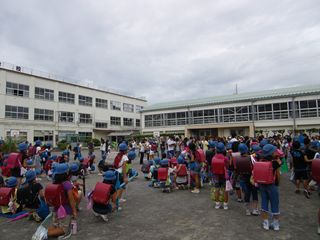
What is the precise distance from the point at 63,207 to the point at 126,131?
43.6 metres

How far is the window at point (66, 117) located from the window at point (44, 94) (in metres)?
3.02

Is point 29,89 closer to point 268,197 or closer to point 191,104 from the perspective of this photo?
point 191,104

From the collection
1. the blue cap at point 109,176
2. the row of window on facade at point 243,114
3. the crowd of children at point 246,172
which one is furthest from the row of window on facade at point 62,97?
the blue cap at point 109,176

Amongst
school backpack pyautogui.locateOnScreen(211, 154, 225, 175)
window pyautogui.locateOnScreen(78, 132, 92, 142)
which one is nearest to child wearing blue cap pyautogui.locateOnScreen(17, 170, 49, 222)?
school backpack pyautogui.locateOnScreen(211, 154, 225, 175)

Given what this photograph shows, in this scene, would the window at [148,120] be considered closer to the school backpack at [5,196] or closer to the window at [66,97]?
the window at [66,97]

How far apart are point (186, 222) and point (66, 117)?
3749 cm

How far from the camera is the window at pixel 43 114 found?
1339 inches

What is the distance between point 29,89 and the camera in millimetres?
33406

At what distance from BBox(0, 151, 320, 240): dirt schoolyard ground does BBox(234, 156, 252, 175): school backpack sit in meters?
0.99

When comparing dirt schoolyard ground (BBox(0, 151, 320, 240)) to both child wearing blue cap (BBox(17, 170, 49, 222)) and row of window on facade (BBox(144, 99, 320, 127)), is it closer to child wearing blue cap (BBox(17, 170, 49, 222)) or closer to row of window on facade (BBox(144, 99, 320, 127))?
child wearing blue cap (BBox(17, 170, 49, 222))

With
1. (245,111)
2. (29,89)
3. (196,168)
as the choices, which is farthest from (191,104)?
(196,168)

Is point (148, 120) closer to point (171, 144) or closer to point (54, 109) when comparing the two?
point (54, 109)

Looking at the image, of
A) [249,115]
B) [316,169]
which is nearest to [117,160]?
[316,169]

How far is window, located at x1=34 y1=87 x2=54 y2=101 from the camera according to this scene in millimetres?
34375
